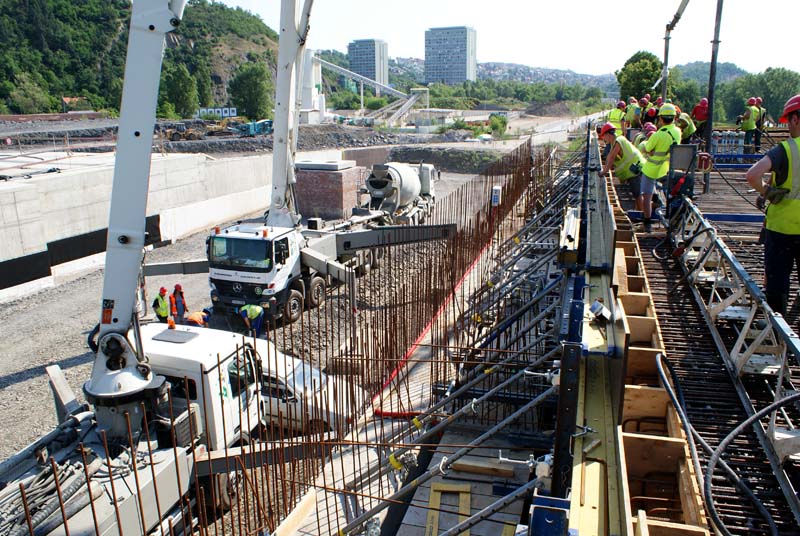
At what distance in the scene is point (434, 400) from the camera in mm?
8031

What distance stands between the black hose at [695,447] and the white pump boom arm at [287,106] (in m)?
10.1

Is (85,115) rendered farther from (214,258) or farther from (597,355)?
(597,355)

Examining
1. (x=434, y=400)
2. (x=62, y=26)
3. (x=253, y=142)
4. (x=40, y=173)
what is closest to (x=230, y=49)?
(x=62, y=26)

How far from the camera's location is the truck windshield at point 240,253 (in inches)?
488

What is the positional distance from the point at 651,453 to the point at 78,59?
95.0 m

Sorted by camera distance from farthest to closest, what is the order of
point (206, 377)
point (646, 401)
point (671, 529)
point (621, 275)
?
point (206, 377), point (621, 275), point (646, 401), point (671, 529)

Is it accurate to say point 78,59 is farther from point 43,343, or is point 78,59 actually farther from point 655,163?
point 655,163

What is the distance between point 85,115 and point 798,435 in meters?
67.3

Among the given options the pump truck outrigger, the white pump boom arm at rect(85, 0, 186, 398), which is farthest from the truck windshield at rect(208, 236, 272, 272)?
the white pump boom arm at rect(85, 0, 186, 398)

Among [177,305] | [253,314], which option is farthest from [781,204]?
[177,305]

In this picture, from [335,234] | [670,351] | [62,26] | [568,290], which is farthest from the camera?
[62,26]

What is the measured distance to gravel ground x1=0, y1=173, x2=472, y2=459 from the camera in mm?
9531

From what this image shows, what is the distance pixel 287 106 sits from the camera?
43.2 feet

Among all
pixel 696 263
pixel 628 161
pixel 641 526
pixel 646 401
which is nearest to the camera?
pixel 641 526
